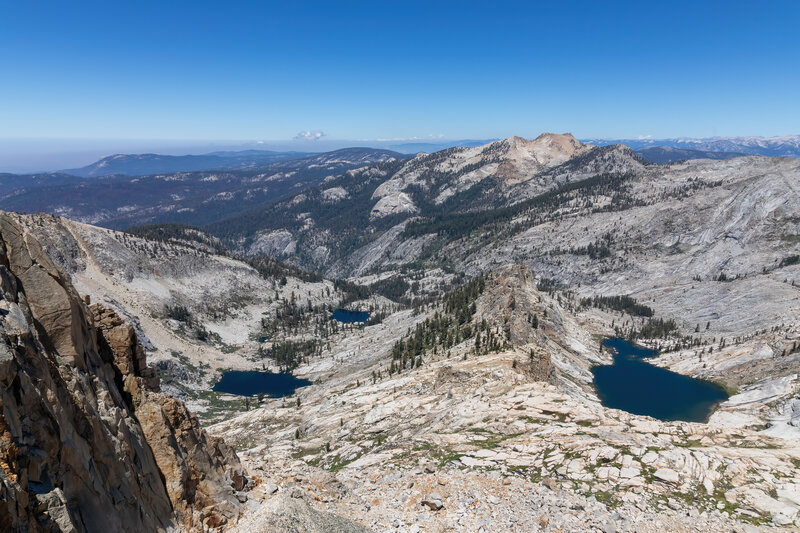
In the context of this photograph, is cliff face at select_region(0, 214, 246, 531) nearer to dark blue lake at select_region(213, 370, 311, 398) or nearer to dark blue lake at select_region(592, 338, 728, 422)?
dark blue lake at select_region(592, 338, 728, 422)

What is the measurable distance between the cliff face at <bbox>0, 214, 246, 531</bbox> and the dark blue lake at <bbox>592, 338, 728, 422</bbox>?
119132 mm

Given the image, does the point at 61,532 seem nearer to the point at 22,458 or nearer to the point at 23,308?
the point at 22,458

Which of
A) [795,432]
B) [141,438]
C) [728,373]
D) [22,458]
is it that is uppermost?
[22,458]

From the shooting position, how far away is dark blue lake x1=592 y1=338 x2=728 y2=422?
12350 centimetres

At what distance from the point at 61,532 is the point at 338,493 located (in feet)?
79.0

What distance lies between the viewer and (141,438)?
2283 cm

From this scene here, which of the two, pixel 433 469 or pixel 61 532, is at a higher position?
pixel 61 532

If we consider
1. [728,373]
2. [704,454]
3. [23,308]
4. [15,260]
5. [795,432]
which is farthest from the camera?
[728,373]

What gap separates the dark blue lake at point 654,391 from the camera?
123500 mm

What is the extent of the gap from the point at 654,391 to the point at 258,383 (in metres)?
146

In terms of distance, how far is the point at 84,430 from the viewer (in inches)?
690

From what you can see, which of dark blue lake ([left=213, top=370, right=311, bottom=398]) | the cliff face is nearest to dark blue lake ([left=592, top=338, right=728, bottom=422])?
dark blue lake ([left=213, top=370, right=311, bottom=398])

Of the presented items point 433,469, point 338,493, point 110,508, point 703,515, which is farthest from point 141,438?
point 703,515

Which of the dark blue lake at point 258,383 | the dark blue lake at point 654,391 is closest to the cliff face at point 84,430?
the dark blue lake at point 654,391
